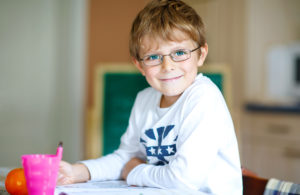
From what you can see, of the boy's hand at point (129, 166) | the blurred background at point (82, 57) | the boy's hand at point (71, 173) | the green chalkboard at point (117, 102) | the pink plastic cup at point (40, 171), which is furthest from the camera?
the blurred background at point (82, 57)

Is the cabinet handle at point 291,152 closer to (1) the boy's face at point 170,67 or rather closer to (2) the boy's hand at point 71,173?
(1) the boy's face at point 170,67

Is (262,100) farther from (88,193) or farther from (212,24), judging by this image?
(88,193)

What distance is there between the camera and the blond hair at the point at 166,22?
0.98 m

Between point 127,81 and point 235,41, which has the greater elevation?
point 235,41

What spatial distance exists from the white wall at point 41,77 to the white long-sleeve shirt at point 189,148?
273cm

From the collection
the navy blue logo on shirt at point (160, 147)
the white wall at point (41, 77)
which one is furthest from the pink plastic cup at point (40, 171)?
the white wall at point (41, 77)

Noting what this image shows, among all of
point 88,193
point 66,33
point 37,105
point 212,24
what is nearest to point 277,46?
point 212,24

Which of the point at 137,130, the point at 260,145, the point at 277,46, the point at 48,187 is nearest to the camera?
the point at 48,187

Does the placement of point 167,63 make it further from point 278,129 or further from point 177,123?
point 278,129

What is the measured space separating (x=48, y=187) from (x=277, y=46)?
3.27 m

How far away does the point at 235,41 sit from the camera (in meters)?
3.66

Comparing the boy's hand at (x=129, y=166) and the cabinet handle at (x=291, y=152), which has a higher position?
the boy's hand at (x=129, y=166)

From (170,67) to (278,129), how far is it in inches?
91.1

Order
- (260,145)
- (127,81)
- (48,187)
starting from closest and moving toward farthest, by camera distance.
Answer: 1. (48,187)
2. (127,81)
3. (260,145)
